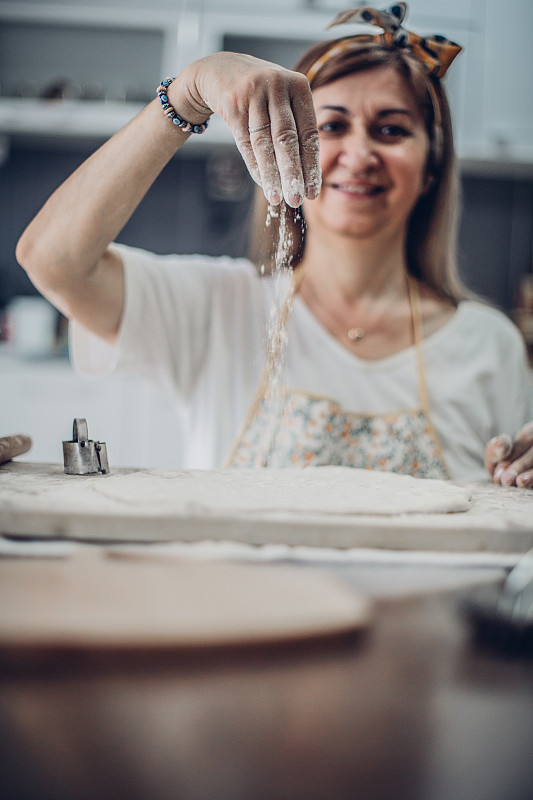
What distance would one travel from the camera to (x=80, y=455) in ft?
2.47

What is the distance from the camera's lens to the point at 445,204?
4.31 ft

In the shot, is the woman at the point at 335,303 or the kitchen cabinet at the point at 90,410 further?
the kitchen cabinet at the point at 90,410

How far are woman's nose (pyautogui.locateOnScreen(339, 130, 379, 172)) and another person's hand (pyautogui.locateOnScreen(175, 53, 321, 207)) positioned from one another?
393mm

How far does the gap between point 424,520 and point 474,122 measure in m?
2.39

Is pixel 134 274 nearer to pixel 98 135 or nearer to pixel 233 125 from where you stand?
pixel 233 125

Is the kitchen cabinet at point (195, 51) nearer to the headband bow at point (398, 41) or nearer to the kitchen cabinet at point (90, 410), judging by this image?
the kitchen cabinet at point (90, 410)

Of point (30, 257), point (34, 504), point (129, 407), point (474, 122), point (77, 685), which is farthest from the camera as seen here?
point (474, 122)

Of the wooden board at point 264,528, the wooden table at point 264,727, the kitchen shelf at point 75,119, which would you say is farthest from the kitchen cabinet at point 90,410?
the wooden table at point 264,727

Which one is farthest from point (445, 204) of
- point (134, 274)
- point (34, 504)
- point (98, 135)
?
point (98, 135)

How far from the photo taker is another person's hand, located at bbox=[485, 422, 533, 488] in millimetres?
836

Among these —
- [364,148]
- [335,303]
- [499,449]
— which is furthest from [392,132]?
[499,449]

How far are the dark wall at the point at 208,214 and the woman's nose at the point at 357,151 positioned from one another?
170 cm

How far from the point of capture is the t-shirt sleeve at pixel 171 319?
1.14 meters

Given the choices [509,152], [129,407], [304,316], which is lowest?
[129,407]
